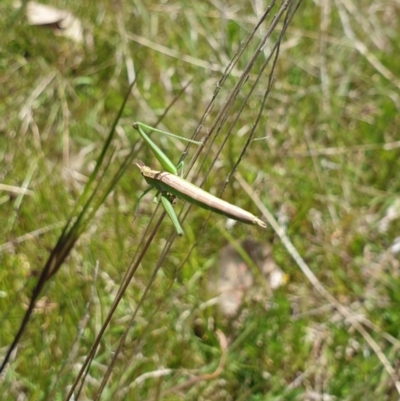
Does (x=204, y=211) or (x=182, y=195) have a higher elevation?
(x=182, y=195)

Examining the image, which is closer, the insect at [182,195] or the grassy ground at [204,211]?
the insect at [182,195]

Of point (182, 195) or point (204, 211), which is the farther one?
point (204, 211)

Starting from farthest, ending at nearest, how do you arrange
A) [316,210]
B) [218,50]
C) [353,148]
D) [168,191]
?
[218,50] → [353,148] → [316,210] → [168,191]

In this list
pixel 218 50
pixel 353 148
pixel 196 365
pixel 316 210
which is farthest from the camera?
pixel 218 50

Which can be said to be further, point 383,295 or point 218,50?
point 218,50

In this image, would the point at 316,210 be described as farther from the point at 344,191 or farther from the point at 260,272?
the point at 260,272

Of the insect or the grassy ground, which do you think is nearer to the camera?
the insect

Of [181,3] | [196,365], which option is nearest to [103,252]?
[196,365]

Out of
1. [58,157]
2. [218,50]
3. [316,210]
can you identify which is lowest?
[58,157]
